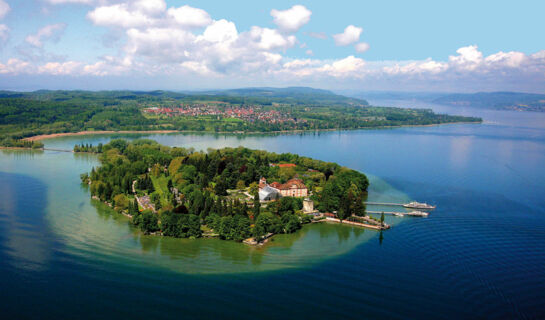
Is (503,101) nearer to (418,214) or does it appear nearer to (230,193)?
(418,214)

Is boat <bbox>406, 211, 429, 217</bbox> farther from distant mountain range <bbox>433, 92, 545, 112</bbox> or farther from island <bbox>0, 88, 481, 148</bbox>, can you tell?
distant mountain range <bbox>433, 92, 545, 112</bbox>

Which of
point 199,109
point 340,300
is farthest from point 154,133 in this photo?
point 340,300

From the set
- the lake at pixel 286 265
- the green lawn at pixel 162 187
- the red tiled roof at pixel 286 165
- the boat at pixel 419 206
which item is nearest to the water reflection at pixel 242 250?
the lake at pixel 286 265

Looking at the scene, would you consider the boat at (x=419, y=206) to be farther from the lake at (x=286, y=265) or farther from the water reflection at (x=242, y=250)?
the water reflection at (x=242, y=250)

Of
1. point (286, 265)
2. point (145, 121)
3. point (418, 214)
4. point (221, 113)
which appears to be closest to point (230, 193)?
point (286, 265)

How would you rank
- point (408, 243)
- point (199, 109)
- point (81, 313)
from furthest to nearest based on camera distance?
point (199, 109) < point (408, 243) < point (81, 313)

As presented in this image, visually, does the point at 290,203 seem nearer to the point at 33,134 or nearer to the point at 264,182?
the point at 264,182
